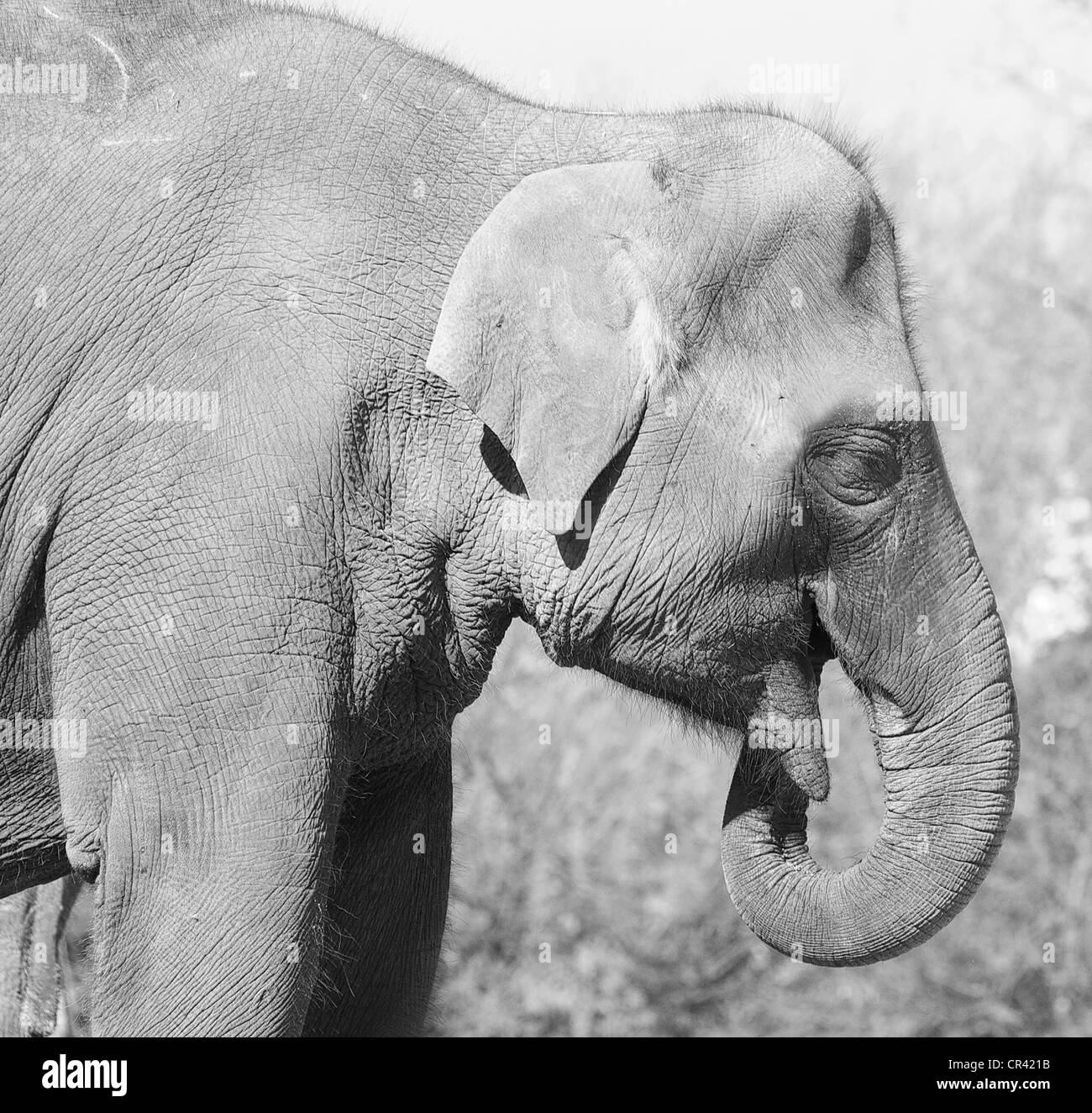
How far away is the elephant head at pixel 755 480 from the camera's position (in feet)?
10.2

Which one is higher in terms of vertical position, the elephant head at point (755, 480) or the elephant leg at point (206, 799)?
the elephant head at point (755, 480)

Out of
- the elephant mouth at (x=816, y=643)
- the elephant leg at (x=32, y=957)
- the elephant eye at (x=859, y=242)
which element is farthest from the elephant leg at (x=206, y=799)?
the elephant leg at (x=32, y=957)

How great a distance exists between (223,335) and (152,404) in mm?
174

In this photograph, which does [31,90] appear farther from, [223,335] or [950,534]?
[950,534]

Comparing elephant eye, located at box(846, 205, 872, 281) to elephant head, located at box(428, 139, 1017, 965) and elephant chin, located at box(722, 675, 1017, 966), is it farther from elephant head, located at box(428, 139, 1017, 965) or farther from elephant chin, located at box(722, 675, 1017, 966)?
elephant chin, located at box(722, 675, 1017, 966)

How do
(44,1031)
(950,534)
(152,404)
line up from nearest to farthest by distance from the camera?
(152,404)
(950,534)
(44,1031)

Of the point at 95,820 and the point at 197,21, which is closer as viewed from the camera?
the point at 95,820

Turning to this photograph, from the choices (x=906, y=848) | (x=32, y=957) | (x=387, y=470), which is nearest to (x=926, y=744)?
(x=906, y=848)

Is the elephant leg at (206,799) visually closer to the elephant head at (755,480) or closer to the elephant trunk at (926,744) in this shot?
the elephant head at (755,480)

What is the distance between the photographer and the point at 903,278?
348 cm

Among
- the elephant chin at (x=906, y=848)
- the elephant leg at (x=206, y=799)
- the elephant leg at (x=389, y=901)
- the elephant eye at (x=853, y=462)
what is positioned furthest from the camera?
the elephant leg at (x=389, y=901)

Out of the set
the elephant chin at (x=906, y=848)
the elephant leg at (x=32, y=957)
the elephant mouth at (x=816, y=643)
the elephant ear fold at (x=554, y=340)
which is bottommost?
the elephant leg at (x=32, y=957)

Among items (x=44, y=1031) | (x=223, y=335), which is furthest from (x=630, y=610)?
(x=44, y=1031)

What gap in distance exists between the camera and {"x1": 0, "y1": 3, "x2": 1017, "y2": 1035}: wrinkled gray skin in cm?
306
